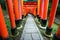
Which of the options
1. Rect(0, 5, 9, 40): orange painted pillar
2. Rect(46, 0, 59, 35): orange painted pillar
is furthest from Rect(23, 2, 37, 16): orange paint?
Rect(0, 5, 9, 40): orange painted pillar

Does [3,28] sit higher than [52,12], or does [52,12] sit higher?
[52,12]

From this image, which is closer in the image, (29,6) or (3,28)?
(3,28)

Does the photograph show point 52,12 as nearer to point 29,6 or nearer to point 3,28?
point 3,28

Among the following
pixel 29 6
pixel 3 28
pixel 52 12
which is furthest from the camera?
pixel 29 6

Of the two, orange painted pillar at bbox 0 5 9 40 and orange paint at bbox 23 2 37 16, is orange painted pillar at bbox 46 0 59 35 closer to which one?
orange painted pillar at bbox 0 5 9 40

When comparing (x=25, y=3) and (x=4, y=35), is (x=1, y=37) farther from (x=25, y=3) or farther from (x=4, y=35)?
(x=25, y=3)

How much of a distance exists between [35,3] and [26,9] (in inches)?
31.6

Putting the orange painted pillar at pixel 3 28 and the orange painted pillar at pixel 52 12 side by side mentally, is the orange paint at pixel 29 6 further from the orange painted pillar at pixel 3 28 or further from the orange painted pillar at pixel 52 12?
the orange painted pillar at pixel 3 28

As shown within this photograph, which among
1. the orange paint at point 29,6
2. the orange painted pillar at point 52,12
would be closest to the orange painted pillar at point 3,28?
the orange painted pillar at point 52,12

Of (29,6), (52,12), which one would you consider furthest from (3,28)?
(29,6)

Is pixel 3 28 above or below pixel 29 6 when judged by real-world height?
below

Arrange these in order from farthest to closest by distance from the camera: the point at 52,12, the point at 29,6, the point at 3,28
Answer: the point at 29,6 → the point at 52,12 → the point at 3,28

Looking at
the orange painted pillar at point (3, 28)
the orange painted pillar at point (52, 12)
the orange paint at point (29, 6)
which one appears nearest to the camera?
the orange painted pillar at point (3, 28)

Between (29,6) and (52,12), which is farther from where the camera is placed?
(29,6)
